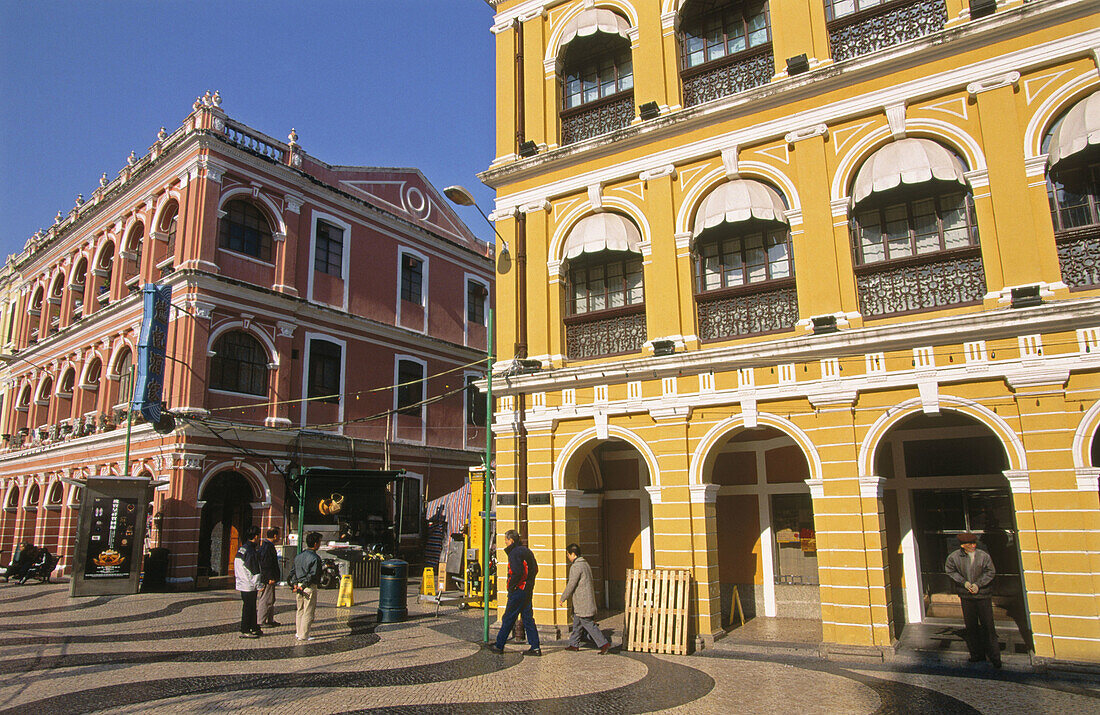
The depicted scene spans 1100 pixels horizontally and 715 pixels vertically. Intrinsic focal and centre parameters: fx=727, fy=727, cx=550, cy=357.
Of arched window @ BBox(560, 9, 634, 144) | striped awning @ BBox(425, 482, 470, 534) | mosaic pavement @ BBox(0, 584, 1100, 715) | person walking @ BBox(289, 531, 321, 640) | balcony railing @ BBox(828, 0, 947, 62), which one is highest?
arched window @ BBox(560, 9, 634, 144)

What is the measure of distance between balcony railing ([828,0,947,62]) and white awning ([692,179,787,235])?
98.3 inches

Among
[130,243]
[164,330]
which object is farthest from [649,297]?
[130,243]

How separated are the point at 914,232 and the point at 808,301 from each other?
1.93m

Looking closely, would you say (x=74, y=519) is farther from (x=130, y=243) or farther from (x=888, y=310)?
(x=888, y=310)

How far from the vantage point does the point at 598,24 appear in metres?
14.2

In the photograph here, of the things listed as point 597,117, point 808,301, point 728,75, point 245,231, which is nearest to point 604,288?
point 597,117

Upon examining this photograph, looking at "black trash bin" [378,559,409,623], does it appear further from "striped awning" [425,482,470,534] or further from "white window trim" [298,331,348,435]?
"white window trim" [298,331,348,435]

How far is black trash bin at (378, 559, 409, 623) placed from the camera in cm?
1439

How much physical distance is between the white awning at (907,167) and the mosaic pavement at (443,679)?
6871 millimetres

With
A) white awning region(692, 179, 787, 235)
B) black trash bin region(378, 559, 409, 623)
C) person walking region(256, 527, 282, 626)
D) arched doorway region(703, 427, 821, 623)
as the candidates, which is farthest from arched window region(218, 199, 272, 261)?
arched doorway region(703, 427, 821, 623)

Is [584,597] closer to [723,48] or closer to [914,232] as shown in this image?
[914,232]

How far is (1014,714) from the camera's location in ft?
24.9

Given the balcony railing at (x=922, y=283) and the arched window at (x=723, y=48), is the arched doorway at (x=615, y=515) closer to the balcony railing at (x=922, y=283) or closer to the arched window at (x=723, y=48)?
the balcony railing at (x=922, y=283)

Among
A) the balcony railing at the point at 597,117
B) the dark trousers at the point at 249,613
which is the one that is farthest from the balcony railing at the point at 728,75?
the dark trousers at the point at 249,613
